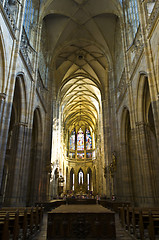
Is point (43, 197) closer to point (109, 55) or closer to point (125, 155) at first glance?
point (125, 155)

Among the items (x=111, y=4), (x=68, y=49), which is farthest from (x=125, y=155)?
(x=68, y=49)

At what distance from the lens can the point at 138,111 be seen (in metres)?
11.5

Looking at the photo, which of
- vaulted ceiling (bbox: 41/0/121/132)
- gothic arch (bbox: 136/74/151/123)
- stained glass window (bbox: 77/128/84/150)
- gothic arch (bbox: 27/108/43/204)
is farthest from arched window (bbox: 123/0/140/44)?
stained glass window (bbox: 77/128/84/150)

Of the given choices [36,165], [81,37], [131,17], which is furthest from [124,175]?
[81,37]

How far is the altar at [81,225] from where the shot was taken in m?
5.20

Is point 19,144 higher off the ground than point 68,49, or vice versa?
point 68,49

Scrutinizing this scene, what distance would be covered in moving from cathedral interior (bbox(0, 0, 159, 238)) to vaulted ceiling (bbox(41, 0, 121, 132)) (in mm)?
86

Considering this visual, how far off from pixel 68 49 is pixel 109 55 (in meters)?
5.32

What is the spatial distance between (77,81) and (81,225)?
24.5 m

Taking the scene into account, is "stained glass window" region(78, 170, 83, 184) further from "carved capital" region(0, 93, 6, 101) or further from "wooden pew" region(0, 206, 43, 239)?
"carved capital" region(0, 93, 6, 101)

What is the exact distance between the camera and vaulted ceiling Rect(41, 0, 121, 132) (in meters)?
17.3

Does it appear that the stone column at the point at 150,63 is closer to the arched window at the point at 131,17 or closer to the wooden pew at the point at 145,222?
the arched window at the point at 131,17

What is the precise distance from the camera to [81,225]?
17.3 feet

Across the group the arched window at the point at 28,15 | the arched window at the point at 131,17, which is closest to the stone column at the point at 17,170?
the arched window at the point at 28,15
